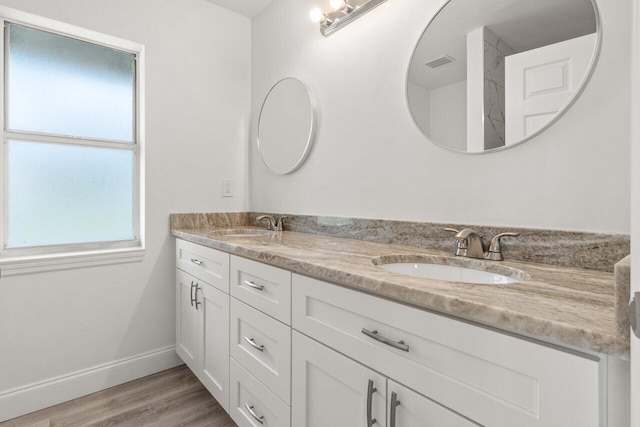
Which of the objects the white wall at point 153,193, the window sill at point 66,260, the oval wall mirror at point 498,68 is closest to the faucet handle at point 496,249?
the oval wall mirror at point 498,68

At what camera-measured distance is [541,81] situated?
0.98 meters

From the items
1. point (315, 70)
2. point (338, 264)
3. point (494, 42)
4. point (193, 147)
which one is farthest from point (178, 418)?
point (494, 42)

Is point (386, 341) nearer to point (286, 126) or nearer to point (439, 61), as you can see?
point (439, 61)

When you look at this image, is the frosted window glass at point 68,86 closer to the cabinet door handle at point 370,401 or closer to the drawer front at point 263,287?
the drawer front at point 263,287

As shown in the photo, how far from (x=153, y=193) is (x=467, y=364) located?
75.9 inches

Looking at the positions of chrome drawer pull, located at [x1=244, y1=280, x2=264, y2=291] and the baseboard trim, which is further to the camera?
the baseboard trim

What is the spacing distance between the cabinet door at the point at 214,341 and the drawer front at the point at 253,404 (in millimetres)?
83

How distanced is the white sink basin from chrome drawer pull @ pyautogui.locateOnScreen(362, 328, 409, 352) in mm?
307

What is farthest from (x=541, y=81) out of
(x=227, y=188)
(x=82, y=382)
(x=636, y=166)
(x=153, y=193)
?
(x=82, y=382)

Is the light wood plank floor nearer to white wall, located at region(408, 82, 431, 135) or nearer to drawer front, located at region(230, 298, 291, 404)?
drawer front, located at region(230, 298, 291, 404)

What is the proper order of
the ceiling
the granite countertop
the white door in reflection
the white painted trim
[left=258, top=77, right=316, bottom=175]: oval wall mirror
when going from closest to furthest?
the white painted trim
the granite countertop
the white door in reflection
[left=258, top=77, right=316, bottom=175]: oval wall mirror
the ceiling

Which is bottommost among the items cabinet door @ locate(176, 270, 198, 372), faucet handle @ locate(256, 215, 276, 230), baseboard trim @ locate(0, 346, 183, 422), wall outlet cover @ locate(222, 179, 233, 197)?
baseboard trim @ locate(0, 346, 183, 422)

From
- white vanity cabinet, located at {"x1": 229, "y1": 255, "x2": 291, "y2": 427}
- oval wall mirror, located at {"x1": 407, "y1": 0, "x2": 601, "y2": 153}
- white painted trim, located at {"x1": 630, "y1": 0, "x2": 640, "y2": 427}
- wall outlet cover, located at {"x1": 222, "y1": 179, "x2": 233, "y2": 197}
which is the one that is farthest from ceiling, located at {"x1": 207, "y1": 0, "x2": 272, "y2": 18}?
white painted trim, located at {"x1": 630, "y1": 0, "x2": 640, "y2": 427}

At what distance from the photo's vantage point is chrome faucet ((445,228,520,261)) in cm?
104
